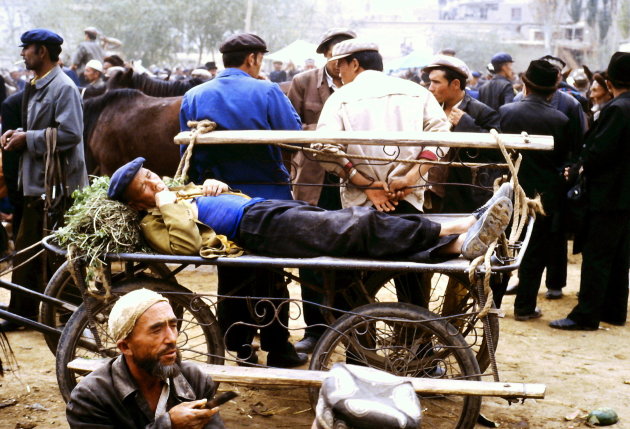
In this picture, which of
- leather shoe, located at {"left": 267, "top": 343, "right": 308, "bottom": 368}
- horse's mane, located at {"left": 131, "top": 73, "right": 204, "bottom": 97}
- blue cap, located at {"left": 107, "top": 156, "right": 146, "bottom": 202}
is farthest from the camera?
horse's mane, located at {"left": 131, "top": 73, "right": 204, "bottom": 97}

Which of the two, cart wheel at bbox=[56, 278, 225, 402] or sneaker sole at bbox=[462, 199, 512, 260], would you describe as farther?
cart wheel at bbox=[56, 278, 225, 402]

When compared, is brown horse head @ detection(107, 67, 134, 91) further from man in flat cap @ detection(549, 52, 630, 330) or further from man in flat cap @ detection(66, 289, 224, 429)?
man in flat cap @ detection(66, 289, 224, 429)

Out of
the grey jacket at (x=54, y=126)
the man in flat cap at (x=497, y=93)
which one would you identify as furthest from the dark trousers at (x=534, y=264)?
the grey jacket at (x=54, y=126)

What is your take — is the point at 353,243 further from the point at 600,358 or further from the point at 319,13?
the point at 319,13

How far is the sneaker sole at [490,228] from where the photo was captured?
163 inches

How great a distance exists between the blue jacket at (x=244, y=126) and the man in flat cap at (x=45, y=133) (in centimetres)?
128

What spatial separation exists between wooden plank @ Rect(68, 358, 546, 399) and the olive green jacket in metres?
0.61

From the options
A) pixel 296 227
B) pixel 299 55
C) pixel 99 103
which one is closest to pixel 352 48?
pixel 296 227

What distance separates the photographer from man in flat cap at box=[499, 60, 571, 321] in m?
6.99

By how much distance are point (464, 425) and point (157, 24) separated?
40.3m

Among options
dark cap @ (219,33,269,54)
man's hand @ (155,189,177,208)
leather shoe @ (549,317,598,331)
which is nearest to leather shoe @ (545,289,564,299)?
leather shoe @ (549,317,598,331)

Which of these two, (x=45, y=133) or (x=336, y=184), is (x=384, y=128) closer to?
(x=336, y=184)

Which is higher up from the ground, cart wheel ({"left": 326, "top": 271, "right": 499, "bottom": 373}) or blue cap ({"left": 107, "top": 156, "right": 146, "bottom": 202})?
blue cap ({"left": 107, "top": 156, "right": 146, "bottom": 202})

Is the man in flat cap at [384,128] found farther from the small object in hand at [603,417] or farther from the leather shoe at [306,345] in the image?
the small object in hand at [603,417]
